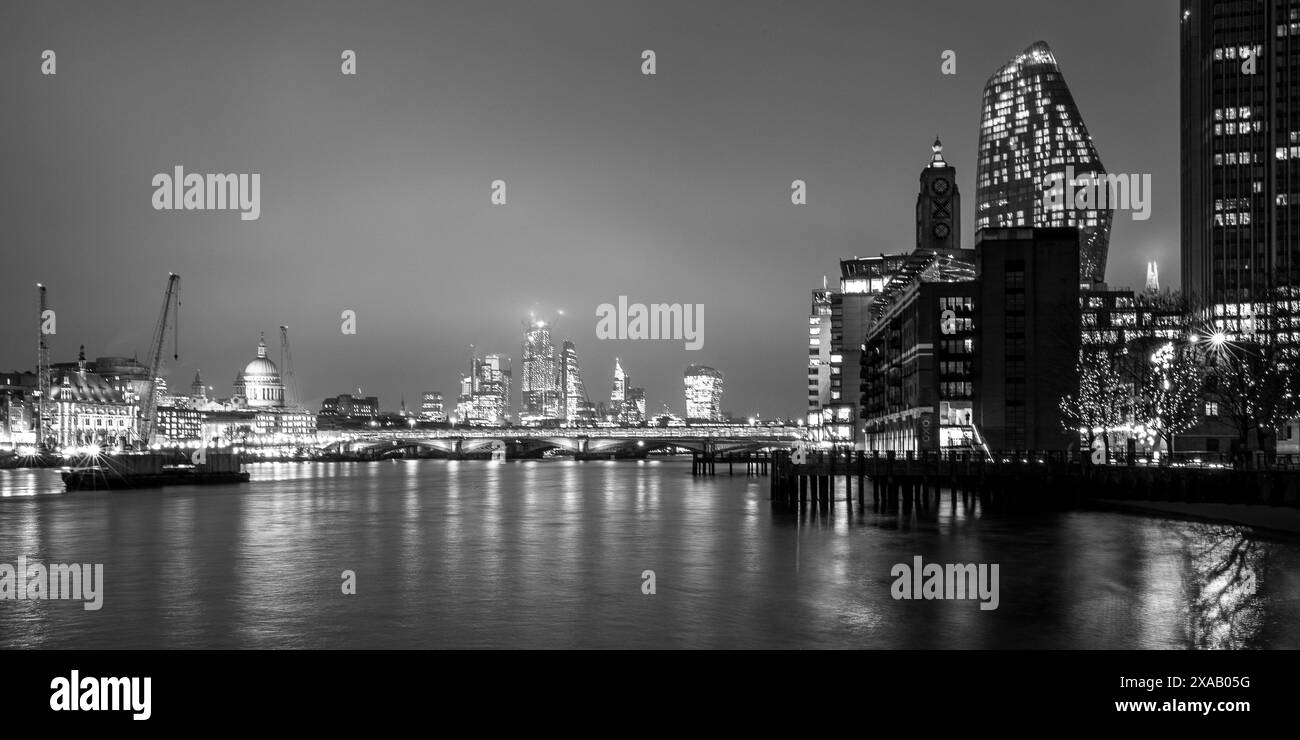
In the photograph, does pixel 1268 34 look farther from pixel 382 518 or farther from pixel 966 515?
pixel 382 518

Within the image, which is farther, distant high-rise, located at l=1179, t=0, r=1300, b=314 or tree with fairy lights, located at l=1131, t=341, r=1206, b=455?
distant high-rise, located at l=1179, t=0, r=1300, b=314

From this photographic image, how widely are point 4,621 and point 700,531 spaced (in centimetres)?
3998

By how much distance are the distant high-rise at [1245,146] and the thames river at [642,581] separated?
140415 millimetres

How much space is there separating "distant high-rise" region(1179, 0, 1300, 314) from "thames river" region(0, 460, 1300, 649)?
14042 cm

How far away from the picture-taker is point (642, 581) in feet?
140

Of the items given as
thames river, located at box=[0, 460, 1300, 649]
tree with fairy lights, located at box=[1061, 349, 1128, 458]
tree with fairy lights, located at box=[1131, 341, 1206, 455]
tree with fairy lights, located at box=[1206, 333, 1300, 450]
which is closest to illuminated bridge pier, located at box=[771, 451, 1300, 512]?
thames river, located at box=[0, 460, 1300, 649]

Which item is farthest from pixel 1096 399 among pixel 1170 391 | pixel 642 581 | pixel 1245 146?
pixel 1245 146

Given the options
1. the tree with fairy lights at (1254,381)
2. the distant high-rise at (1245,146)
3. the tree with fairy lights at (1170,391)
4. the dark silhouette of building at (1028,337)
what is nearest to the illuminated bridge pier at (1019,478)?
the tree with fairy lights at (1254,381)

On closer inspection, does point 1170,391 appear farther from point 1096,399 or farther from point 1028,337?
point 1028,337

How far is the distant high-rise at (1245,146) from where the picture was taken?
18262cm

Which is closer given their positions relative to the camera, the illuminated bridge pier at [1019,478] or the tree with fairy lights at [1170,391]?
the illuminated bridge pier at [1019,478]

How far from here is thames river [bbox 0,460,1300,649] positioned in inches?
1221

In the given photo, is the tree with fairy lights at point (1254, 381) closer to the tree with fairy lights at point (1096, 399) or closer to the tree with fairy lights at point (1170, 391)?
the tree with fairy lights at point (1170, 391)

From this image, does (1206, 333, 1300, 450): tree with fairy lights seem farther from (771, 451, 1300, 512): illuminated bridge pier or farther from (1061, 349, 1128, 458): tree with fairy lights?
(1061, 349, 1128, 458): tree with fairy lights
